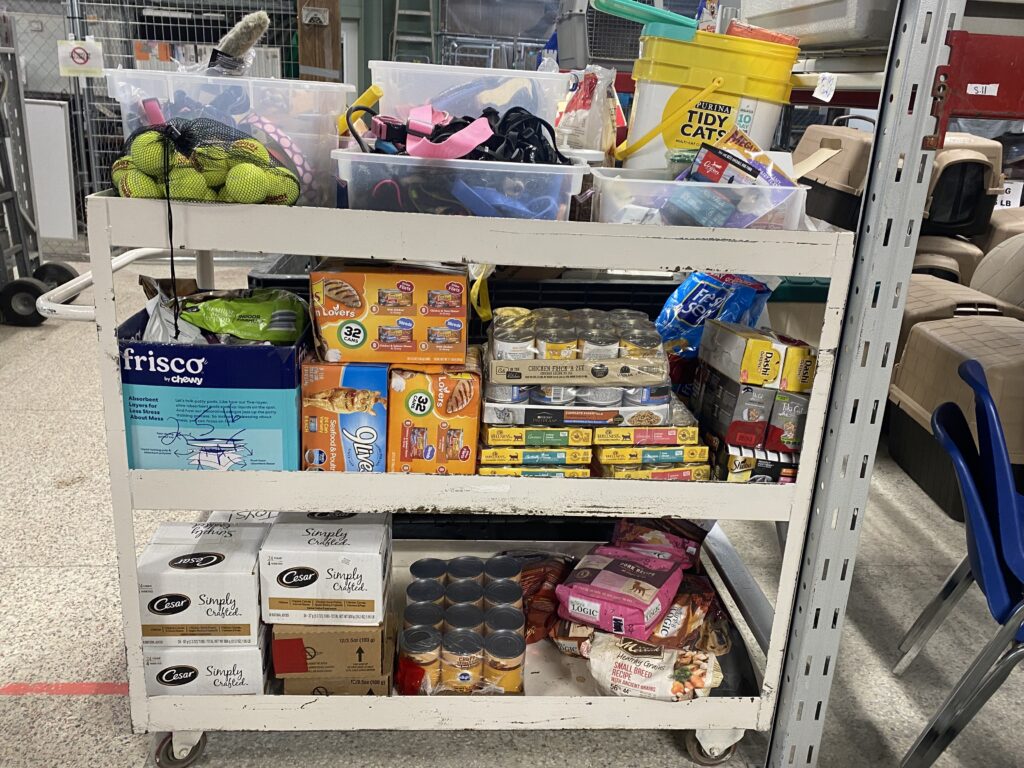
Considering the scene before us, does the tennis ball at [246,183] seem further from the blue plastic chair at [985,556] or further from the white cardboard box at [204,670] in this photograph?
the blue plastic chair at [985,556]

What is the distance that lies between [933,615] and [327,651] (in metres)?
1.31

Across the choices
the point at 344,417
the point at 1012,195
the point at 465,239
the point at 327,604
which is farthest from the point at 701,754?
the point at 1012,195

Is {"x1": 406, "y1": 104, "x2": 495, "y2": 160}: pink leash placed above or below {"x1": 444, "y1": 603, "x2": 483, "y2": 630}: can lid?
above

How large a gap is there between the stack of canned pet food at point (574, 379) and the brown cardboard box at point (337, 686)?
53cm

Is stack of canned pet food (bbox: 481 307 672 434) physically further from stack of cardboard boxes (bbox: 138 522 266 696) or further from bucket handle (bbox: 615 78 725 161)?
stack of cardboard boxes (bbox: 138 522 266 696)

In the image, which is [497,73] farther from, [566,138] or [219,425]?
[219,425]

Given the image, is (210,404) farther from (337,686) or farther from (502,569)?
(502,569)

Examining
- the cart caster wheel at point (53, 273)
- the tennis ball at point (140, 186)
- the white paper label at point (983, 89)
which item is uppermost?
the white paper label at point (983, 89)

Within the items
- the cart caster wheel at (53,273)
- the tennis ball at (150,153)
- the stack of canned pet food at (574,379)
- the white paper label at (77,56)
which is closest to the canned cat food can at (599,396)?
the stack of canned pet food at (574,379)

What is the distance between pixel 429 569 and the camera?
181 centimetres

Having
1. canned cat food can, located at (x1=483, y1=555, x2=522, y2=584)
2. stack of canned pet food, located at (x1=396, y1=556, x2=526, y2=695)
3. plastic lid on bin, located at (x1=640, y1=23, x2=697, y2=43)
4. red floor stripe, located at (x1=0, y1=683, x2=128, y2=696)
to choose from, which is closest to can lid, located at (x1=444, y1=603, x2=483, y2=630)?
stack of canned pet food, located at (x1=396, y1=556, x2=526, y2=695)

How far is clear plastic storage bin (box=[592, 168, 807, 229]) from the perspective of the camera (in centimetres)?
136

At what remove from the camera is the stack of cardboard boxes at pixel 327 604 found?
147 centimetres

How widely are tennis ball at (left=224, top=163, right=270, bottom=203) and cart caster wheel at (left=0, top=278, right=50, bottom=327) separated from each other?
3.27 meters
